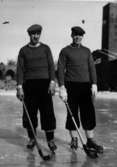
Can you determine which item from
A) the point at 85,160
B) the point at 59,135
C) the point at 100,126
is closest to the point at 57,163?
the point at 85,160

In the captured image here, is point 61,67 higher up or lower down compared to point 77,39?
lower down

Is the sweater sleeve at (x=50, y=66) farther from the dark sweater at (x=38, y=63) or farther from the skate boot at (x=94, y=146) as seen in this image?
the skate boot at (x=94, y=146)

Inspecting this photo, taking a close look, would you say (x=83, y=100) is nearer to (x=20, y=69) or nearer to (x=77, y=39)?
(x=77, y=39)

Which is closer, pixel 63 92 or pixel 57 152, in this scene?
pixel 63 92

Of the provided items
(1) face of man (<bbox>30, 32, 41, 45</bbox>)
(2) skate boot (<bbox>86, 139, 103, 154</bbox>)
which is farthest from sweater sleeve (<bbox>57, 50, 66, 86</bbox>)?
(2) skate boot (<bbox>86, 139, 103, 154</bbox>)

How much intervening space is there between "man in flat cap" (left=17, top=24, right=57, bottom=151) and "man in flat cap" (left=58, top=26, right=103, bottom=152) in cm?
22

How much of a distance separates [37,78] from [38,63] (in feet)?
0.73

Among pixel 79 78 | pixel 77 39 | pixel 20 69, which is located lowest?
pixel 79 78

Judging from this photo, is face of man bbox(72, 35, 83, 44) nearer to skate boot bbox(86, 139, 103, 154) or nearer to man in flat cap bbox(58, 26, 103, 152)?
man in flat cap bbox(58, 26, 103, 152)

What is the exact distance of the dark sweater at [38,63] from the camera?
25.5 feet

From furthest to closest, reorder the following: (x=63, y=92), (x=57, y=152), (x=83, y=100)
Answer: (x=83, y=100)
(x=57, y=152)
(x=63, y=92)

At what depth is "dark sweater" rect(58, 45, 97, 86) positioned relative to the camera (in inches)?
311

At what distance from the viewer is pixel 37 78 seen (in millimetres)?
7789

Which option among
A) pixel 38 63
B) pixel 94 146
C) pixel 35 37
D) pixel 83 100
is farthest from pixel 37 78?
pixel 94 146
